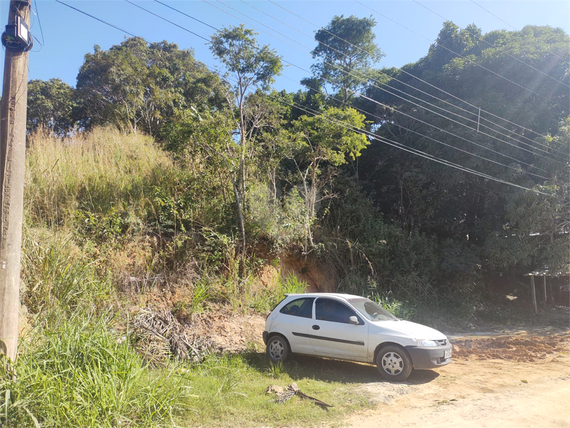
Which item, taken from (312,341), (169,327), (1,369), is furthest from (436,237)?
(1,369)

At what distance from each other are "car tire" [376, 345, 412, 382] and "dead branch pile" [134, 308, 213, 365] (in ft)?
11.2

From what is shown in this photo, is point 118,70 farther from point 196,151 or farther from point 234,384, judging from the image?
point 234,384

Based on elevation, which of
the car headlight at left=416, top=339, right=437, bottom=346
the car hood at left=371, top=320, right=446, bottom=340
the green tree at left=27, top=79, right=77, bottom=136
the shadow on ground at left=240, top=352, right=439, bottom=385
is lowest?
the shadow on ground at left=240, top=352, right=439, bottom=385

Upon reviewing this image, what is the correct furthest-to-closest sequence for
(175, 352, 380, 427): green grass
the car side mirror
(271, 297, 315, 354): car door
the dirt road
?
(271, 297, 315, 354): car door
the car side mirror
the dirt road
(175, 352, 380, 427): green grass

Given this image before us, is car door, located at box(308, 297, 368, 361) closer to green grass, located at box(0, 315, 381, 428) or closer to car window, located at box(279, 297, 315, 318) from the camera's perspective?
car window, located at box(279, 297, 315, 318)

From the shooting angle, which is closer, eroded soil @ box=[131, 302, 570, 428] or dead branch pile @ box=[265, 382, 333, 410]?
eroded soil @ box=[131, 302, 570, 428]

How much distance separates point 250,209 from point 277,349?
5165 mm

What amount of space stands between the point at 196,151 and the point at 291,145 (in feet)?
11.1

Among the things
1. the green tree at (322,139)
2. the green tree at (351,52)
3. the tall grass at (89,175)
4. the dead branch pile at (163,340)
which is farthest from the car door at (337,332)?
the green tree at (351,52)

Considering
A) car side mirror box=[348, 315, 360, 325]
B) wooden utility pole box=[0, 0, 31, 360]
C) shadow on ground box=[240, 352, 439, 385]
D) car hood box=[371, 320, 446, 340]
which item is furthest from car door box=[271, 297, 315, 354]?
wooden utility pole box=[0, 0, 31, 360]

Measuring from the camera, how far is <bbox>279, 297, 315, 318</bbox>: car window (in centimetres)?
858

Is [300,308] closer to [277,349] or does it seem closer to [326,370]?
[277,349]

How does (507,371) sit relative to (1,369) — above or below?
below

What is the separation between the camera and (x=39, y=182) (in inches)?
429
